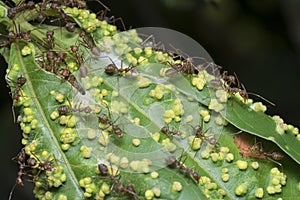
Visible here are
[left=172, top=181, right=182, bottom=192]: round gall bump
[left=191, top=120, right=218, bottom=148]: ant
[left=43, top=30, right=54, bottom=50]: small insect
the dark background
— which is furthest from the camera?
the dark background

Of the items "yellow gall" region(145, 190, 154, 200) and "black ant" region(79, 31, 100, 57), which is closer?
"yellow gall" region(145, 190, 154, 200)

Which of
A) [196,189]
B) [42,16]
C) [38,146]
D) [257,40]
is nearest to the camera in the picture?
[196,189]

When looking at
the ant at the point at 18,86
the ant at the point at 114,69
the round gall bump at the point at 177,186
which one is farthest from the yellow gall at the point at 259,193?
the ant at the point at 18,86

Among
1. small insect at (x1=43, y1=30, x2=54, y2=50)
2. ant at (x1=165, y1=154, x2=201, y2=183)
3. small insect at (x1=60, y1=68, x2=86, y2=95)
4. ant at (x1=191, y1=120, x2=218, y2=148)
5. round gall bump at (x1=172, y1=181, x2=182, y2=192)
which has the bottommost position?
round gall bump at (x1=172, y1=181, x2=182, y2=192)

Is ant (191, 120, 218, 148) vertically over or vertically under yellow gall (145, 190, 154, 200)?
over

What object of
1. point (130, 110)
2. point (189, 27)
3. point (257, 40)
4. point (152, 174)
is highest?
point (257, 40)

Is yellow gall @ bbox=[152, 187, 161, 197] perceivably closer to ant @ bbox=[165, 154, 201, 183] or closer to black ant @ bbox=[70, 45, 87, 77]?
ant @ bbox=[165, 154, 201, 183]

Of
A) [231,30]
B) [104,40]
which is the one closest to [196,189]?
[104,40]

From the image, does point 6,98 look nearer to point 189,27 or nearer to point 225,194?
point 189,27

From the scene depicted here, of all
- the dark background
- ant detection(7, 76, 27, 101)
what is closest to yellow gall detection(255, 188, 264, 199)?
ant detection(7, 76, 27, 101)
